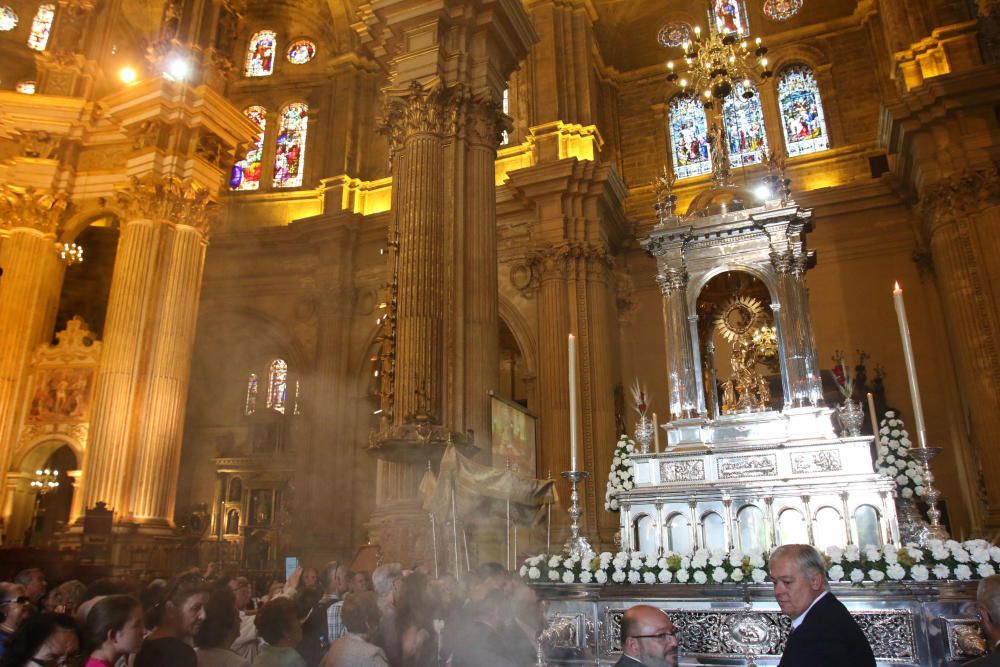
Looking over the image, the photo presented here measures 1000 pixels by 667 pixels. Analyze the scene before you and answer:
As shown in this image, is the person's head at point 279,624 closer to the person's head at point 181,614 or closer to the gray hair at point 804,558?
the person's head at point 181,614

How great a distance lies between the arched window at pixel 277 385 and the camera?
22.5 m

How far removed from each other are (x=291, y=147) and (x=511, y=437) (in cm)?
1861

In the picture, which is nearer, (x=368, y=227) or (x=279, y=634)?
(x=279, y=634)

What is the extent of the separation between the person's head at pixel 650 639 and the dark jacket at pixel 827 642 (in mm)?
537

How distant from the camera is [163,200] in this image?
1759cm

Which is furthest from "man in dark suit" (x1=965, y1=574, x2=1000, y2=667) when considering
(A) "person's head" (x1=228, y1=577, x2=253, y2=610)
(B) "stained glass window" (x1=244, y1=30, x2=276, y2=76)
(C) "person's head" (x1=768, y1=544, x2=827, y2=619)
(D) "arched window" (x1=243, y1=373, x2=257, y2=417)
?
(B) "stained glass window" (x1=244, y1=30, x2=276, y2=76)

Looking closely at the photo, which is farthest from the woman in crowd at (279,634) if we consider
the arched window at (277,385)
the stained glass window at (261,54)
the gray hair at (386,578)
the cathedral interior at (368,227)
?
the stained glass window at (261,54)

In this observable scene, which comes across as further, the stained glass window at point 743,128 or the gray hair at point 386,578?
the stained glass window at point 743,128

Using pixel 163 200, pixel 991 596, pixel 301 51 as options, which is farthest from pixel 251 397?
pixel 991 596

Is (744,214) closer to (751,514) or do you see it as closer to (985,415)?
(751,514)

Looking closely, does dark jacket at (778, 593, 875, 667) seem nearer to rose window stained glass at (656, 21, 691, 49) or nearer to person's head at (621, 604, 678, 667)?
person's head at (621, 604, 678, 667)

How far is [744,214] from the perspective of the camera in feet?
35.3

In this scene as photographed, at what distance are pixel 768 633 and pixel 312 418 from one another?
1685 cm

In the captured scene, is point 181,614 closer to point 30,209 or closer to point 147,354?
point 147,354
